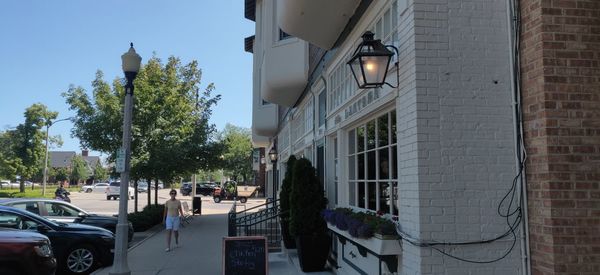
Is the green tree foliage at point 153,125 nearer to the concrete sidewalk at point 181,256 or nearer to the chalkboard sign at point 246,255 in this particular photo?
the concrete sidewalk at point 181,256

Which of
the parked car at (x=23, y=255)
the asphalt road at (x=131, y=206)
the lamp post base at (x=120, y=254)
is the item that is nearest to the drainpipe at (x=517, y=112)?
the parked car at (x=23, y=255)

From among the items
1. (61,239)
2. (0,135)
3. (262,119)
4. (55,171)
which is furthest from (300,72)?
(55,171)

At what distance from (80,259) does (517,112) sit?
30.1 feet

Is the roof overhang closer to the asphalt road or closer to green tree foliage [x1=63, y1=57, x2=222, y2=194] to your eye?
the asphalt road

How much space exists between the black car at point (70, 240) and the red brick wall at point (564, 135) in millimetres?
8972

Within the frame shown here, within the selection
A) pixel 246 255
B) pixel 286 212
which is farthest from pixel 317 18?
pixel 286 212

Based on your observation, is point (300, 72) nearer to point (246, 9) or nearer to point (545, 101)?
point (545, 101)

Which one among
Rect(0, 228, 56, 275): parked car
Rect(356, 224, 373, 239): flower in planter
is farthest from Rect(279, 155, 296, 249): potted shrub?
Rect(356, 224, 373, 239): flower in planter

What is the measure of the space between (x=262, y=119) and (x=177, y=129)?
3.96 metres

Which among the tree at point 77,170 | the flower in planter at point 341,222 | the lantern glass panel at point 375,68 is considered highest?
the tree at point 77,170

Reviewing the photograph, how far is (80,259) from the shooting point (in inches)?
412

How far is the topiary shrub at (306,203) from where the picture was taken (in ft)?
30.7

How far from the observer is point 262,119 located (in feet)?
74.4

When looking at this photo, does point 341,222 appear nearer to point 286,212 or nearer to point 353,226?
point 353,226
